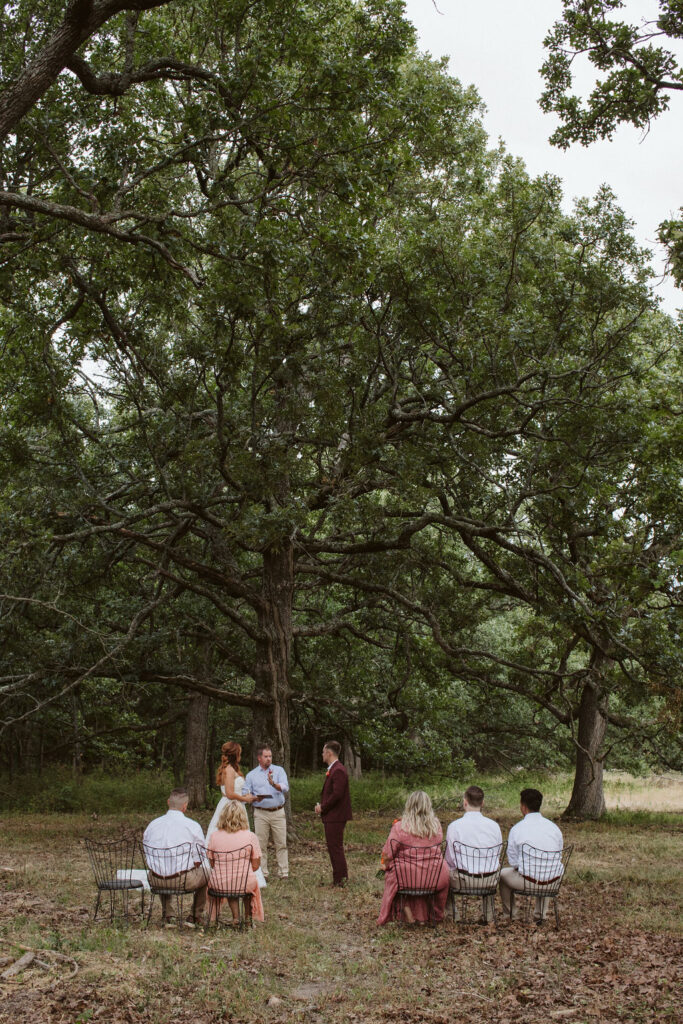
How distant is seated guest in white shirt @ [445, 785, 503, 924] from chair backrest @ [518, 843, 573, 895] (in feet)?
0.87

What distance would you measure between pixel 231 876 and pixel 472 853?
2.27 metres

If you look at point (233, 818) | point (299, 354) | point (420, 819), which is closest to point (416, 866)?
point (420, 819)

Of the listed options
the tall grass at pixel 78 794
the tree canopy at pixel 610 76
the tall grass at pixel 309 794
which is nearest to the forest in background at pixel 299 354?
the tree canopy at pixel 610 76

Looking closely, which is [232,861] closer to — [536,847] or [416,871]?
[416,871]

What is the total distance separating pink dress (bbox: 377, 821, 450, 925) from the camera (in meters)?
8.14

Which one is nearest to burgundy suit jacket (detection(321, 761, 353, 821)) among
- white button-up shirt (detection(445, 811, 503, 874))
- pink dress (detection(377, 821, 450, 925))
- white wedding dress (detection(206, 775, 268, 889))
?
white wedding dress (detection(206, 775, 268, 889))

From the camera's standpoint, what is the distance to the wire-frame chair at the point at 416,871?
26.6 ft

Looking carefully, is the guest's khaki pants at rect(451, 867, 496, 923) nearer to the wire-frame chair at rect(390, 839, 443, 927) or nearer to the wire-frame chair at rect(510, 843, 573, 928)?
the wire-frame chair at rect(390, 839, 443, 927)

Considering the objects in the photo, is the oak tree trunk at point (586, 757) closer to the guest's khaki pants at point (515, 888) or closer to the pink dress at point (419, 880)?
the guest's khaki pants at point (515, 888)

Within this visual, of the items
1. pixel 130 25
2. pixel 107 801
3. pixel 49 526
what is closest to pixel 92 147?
pixel 130 25

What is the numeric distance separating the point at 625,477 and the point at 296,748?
71.5 feet

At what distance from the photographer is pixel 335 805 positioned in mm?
10117

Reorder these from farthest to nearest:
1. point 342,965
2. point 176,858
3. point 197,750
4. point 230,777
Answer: point 197,750
point 230,777
point 176,858
point 342,965

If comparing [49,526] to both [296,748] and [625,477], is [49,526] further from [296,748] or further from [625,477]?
[296,748]
